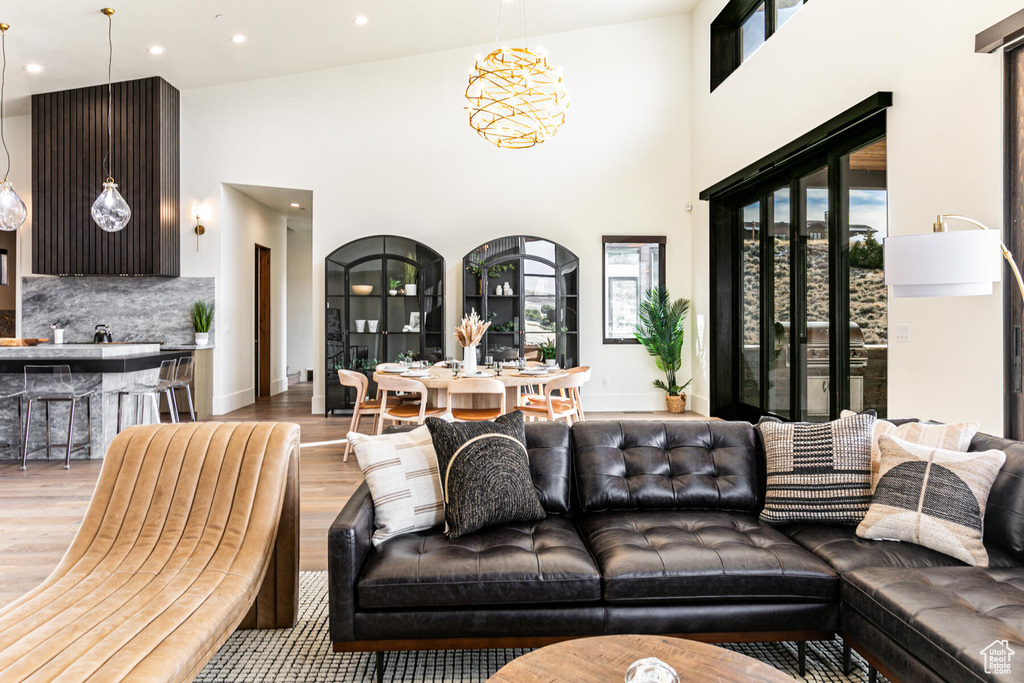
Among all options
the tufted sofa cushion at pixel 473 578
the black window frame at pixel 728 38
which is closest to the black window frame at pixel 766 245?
the black window frame at pixel 728 38

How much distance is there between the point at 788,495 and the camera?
7.90ft

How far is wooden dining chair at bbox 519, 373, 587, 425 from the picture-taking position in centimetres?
459

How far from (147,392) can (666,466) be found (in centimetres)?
484

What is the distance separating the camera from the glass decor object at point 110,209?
5.42 metres

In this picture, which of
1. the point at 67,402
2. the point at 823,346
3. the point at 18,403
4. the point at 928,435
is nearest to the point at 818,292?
the point at 823,346

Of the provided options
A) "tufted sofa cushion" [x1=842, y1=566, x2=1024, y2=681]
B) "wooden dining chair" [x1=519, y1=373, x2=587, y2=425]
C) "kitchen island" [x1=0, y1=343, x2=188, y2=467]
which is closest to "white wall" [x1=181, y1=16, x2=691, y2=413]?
"kitchen island" [x1=0, y1=343, x2=188, y2=467]

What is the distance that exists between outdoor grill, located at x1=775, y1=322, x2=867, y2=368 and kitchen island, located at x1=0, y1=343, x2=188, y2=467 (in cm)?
585

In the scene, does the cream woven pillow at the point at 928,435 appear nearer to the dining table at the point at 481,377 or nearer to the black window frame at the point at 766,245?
the black window frame at the point at 766,245

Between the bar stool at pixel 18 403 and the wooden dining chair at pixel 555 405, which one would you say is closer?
the wooden dining chair at pixel 555 405

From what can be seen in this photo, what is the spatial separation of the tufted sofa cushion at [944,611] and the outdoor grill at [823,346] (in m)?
2.65

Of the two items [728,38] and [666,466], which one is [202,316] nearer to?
[666,466]

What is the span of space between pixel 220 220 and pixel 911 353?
716 cm

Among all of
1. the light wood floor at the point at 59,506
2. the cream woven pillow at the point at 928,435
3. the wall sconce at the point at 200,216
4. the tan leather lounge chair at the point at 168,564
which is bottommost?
→ the light wood floor at the point at 59,506

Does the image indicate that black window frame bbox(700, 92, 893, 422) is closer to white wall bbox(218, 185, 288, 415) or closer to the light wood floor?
the light wood floor
